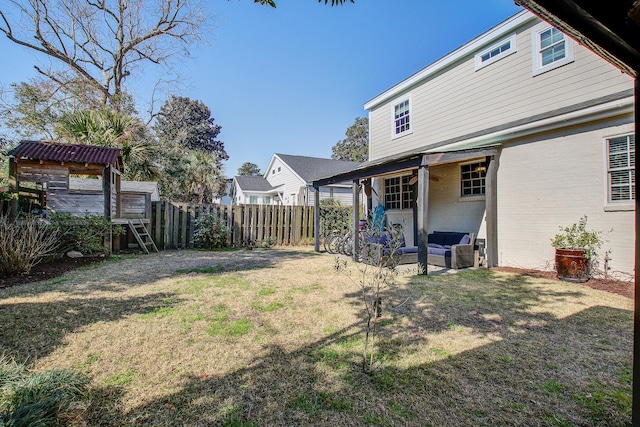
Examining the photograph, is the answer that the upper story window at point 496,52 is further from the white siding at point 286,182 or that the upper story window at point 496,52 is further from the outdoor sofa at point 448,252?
the white siding at point 286,182

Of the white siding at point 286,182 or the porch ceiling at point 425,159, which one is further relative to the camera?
the white siding at point 286,182

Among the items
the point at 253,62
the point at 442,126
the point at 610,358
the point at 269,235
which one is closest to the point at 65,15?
the point at 253,62

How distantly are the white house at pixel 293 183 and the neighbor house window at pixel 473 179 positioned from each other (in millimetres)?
9120

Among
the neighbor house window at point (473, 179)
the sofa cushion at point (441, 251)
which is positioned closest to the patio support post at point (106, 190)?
the sofa cushion at point (441, 251)

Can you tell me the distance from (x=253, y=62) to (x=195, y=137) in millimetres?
33940

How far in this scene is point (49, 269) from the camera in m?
5.96

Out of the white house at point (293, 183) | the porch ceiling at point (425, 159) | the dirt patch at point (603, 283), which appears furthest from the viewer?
the white house at point (293, 183)

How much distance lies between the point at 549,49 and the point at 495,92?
4.36 feet

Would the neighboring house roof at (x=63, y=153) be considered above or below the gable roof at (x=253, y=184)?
below

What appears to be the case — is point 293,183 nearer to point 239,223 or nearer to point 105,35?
point 239,223

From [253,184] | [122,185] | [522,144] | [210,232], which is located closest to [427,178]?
[522,144]

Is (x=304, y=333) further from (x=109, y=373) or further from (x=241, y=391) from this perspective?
(x=109, y=373)

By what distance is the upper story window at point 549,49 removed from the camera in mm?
6238

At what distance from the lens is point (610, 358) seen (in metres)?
2.67
